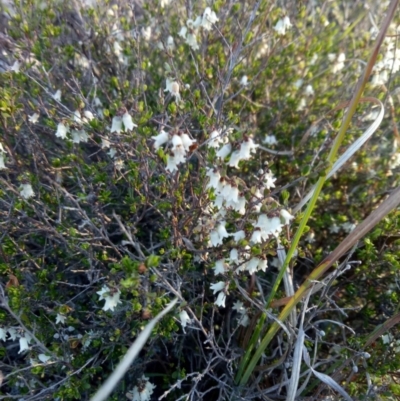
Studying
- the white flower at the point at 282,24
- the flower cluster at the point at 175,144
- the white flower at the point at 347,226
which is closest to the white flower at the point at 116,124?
the flower cluster at the point at 175,144

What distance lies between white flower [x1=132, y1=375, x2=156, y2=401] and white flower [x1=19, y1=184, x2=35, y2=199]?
987 millimetres

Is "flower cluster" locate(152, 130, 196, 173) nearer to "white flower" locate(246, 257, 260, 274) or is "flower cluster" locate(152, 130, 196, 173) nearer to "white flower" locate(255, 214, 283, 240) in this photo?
"white flower" locate(255, 214, 283, 240)

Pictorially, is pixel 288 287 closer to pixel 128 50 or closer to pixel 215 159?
pixel 215 159

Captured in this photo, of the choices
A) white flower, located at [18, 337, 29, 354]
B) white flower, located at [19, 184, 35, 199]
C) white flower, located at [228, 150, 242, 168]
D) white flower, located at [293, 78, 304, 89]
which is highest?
white flower, located at [293, 78, 304, 89]

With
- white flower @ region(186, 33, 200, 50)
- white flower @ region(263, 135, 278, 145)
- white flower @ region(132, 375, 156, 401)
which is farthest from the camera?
white flower @ region(263, 135, 278, 145)

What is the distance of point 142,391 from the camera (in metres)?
2.09

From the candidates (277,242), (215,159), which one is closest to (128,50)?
(215,159)

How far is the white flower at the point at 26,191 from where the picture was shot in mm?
2139

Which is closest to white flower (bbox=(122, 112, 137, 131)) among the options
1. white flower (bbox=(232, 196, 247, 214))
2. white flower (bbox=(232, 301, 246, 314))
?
white flower (bbox=(232, 196, 247, 214))

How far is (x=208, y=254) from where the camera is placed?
2.21m

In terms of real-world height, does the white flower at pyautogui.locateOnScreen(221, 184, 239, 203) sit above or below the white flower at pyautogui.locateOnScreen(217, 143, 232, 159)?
below

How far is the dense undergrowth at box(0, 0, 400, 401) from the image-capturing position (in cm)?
197

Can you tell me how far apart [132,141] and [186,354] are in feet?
3.84

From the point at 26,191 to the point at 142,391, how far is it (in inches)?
41.0
